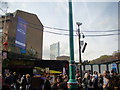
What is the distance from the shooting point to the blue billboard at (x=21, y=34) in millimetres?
34713

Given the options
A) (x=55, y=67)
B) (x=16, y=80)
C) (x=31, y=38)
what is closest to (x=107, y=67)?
(x=55, y=67)

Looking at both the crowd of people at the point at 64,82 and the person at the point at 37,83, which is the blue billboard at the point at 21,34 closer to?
the crowd of people at the point at 64,82

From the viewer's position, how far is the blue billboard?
34713 mm

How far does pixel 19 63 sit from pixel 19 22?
1662 cm

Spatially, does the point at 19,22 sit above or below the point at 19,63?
above

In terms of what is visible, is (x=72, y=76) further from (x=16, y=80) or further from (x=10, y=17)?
(x=10, y=17)

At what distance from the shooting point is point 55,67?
79.6 feet

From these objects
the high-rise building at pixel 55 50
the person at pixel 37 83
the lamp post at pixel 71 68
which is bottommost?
the person at pixel 37 83

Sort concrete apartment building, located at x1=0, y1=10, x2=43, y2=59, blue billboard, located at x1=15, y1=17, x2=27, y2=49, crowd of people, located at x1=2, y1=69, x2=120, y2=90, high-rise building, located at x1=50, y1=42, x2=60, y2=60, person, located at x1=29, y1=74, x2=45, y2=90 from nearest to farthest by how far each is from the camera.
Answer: crowd of people, located at x1=2, y1=69, x2=120, y2=90 → person, located at x1=29, y1=74, x2=45, y2=90 → concrete apartment building, located at x1=0, y1=10, x2=43, y2=59 → blue billboard, located at x1=15, y1=17, x2=27, y2=49 → high-rise building, located at x1=50, y1=42, x2=60, y2=60

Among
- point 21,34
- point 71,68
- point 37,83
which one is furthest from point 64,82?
point 21,34

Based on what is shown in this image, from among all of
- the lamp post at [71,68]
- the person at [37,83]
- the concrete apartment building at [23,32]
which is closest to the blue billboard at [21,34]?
the concrete apartment building at [23,32]

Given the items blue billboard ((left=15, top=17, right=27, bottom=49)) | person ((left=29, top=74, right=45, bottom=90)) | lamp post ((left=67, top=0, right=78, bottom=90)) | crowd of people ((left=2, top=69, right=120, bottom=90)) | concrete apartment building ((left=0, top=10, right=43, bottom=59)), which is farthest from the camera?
blue billboard ((left=15, top=17, right=27, bottom=49))

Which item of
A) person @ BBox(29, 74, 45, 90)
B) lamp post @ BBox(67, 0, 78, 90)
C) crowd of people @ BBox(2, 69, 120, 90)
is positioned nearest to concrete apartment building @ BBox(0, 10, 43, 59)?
crowd of people @ BBox(2, 69, 120, 90)

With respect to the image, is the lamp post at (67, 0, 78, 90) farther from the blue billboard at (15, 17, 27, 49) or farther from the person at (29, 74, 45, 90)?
the blue billboard at (15, 17, 27, 49)
